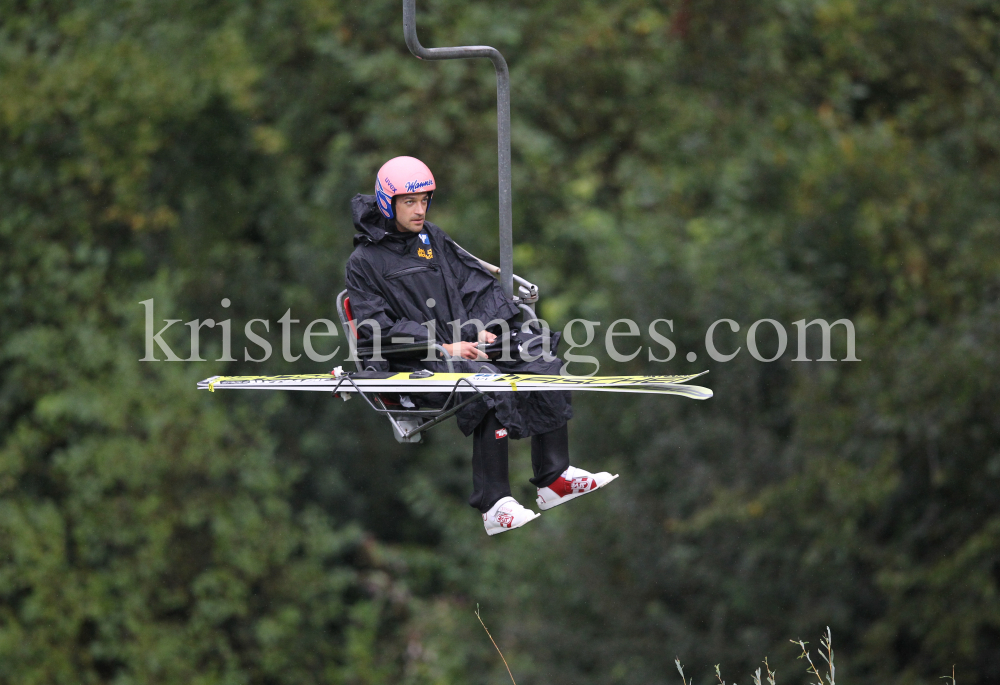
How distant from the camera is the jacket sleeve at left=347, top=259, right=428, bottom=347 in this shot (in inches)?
205

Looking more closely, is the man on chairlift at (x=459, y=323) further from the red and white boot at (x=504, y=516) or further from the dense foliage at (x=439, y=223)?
the dense foliage at (x=439, y=223)

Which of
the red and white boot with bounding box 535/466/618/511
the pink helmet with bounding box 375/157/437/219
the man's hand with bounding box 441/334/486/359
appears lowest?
the red and white boot with bounding box 535/466/618/511

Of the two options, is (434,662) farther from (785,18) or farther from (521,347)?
(521,347)

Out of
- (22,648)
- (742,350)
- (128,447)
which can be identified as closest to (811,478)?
(742,350)

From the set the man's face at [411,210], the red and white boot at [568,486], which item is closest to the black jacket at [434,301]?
the man's face at [411,210]

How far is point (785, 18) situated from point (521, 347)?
1174cm

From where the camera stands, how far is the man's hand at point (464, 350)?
16.9 ft

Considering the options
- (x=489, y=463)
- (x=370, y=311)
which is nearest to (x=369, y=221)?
(x=370, y=311)

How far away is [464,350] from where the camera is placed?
5.18m

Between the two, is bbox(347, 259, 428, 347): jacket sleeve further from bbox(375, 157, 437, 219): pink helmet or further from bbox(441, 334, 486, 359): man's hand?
bbox(375, 157, 437, 219): pink helmet

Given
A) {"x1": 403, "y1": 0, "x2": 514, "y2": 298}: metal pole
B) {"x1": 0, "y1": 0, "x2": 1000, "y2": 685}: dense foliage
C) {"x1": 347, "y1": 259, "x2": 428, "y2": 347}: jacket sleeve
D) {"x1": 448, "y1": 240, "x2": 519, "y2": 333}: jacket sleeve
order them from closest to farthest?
{"x1": 403, "y1": 0, "x2": 514, "y2": 298}: metal pole < {"x1": 347, "y1": 259, "x2": 428, "y2": 347}: jacket sleeve < {"x1": 448, "y1": 240, "x2": 519, "y2": 333}: jacket sleeve < {"x1": 0, "y1": 0, "x2": 1000, "y2": 685}: dense foliage

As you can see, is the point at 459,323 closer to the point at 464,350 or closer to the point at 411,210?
the point at 464,350

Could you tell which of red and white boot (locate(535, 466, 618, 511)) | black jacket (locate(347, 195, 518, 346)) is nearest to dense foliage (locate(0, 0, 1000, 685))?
red and white boot (locate(535, 466, 618, 511))

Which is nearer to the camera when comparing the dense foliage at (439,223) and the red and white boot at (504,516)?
the red and white boot at (504,516)
